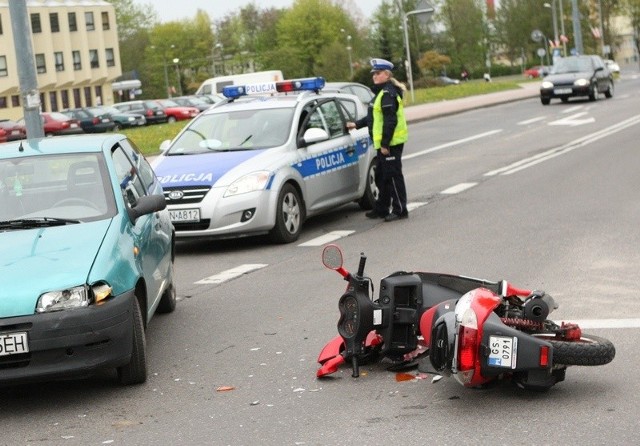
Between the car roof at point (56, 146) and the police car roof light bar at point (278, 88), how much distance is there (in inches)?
264

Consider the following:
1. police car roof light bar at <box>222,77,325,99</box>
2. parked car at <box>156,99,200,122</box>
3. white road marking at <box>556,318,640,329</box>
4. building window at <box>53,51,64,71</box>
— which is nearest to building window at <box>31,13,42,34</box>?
building window at <box>53,51,64,71</box>

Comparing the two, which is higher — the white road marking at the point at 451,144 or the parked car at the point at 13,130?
the parked car at the point at 13,130

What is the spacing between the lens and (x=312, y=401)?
648cm

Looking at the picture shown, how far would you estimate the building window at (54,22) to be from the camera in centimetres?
10306

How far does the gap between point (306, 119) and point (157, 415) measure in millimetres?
8292

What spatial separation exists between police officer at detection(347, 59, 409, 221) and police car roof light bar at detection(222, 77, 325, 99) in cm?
105

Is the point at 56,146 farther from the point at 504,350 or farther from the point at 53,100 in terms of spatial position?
Answer: the point at 53,100

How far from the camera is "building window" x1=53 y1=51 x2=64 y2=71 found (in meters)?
102

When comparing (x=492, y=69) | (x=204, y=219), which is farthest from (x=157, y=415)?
(x=492, y=69)

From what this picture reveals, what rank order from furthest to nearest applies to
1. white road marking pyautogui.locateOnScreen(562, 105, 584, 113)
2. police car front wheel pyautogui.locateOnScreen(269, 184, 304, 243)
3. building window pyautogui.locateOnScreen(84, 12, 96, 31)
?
building window pyautogui.locateOnScreen(84, 12, 96, 31), white road marking pyautogui.locateOnScreen(562, 105, 584, 113), police car front wheel pyautogui.locateOnScreen(269, 184, 304, 243)

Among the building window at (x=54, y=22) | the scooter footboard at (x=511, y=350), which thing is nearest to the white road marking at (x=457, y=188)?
the scooter footboard at (x=511, y=350)

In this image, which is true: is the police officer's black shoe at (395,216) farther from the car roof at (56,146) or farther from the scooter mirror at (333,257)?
the scooter mirror at (333,257)

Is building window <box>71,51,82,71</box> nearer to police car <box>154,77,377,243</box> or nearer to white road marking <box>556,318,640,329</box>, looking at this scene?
police car <box>154,77,377,243</box>

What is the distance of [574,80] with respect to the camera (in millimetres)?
41156
